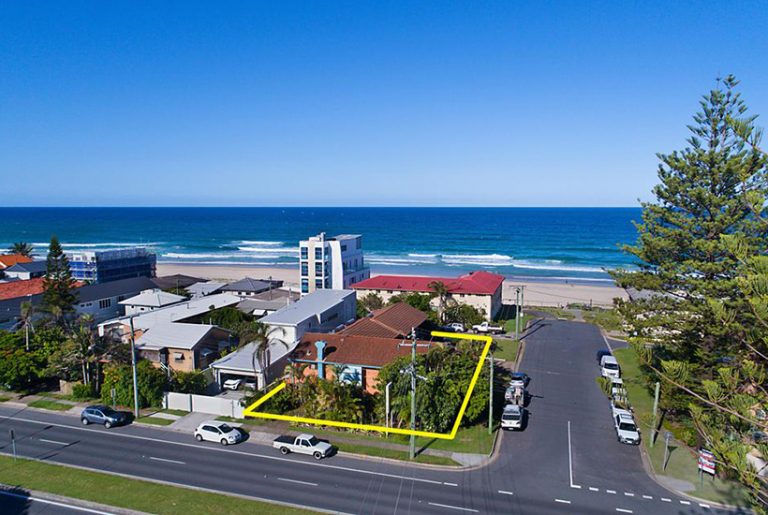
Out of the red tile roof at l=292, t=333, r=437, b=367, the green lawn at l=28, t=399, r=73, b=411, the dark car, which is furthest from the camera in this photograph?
the red tile roof at l=292, t=333, r=437, b=367

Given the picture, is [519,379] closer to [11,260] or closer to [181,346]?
[181,346]

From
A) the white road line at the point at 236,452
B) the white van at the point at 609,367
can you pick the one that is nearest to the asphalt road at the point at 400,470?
the white road line at the point at 236,452

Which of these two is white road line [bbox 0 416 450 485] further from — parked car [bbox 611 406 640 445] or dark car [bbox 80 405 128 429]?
parked car [bbox 611 406 640 445]

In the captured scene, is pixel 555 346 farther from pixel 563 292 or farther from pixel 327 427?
pixel 563 292

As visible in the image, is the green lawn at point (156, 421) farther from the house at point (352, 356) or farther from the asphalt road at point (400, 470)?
the house at point (352, 356)

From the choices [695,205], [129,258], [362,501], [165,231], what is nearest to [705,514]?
[362,501]

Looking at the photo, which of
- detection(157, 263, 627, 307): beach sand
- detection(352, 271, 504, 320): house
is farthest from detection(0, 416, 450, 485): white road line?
detection(157, 263, 627, 307): beach sand

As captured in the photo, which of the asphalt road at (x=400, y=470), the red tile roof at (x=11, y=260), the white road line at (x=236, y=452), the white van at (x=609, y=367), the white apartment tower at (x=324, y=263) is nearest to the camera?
the asphalt road at (x=400, y=470)
